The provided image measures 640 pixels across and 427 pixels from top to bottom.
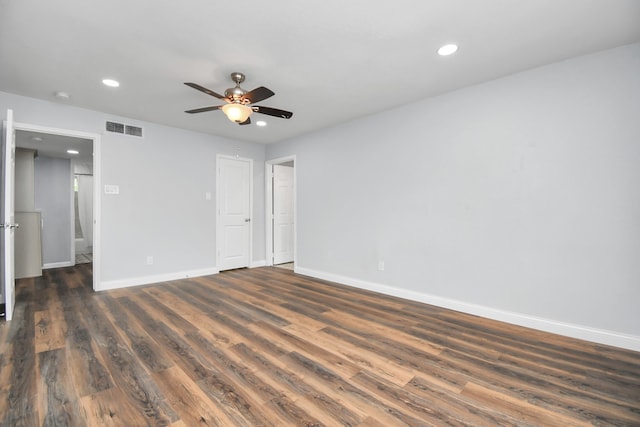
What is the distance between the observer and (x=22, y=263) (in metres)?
5.02

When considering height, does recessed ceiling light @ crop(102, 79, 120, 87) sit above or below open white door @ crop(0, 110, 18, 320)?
above

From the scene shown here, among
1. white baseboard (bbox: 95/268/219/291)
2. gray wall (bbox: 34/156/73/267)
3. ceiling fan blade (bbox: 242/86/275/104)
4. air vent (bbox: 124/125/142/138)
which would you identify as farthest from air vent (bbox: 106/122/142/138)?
gray wall (bbox: 34/156/73/267)

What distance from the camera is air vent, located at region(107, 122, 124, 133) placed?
13.7 feet

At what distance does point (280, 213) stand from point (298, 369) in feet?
14.2

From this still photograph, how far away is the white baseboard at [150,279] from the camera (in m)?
4.16

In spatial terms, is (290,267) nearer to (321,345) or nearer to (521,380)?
(321,345)

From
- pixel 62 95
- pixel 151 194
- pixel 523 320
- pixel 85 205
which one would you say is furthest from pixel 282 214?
pixel 85 205

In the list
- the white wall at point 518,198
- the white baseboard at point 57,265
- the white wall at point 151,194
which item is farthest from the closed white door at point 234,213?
the white baseboard at point 57,265

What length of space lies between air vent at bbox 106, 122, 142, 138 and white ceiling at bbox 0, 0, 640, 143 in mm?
715

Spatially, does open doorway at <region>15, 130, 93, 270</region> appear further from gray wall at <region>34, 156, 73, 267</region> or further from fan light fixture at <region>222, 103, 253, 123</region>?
fan light fixture at <region>222, 103, 253, 123</region>

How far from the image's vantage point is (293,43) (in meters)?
2.38

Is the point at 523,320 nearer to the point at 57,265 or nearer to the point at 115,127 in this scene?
the point at 115,127

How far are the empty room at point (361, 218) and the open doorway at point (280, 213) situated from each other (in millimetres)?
1370

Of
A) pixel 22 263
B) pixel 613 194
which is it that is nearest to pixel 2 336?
pixel 22 263
